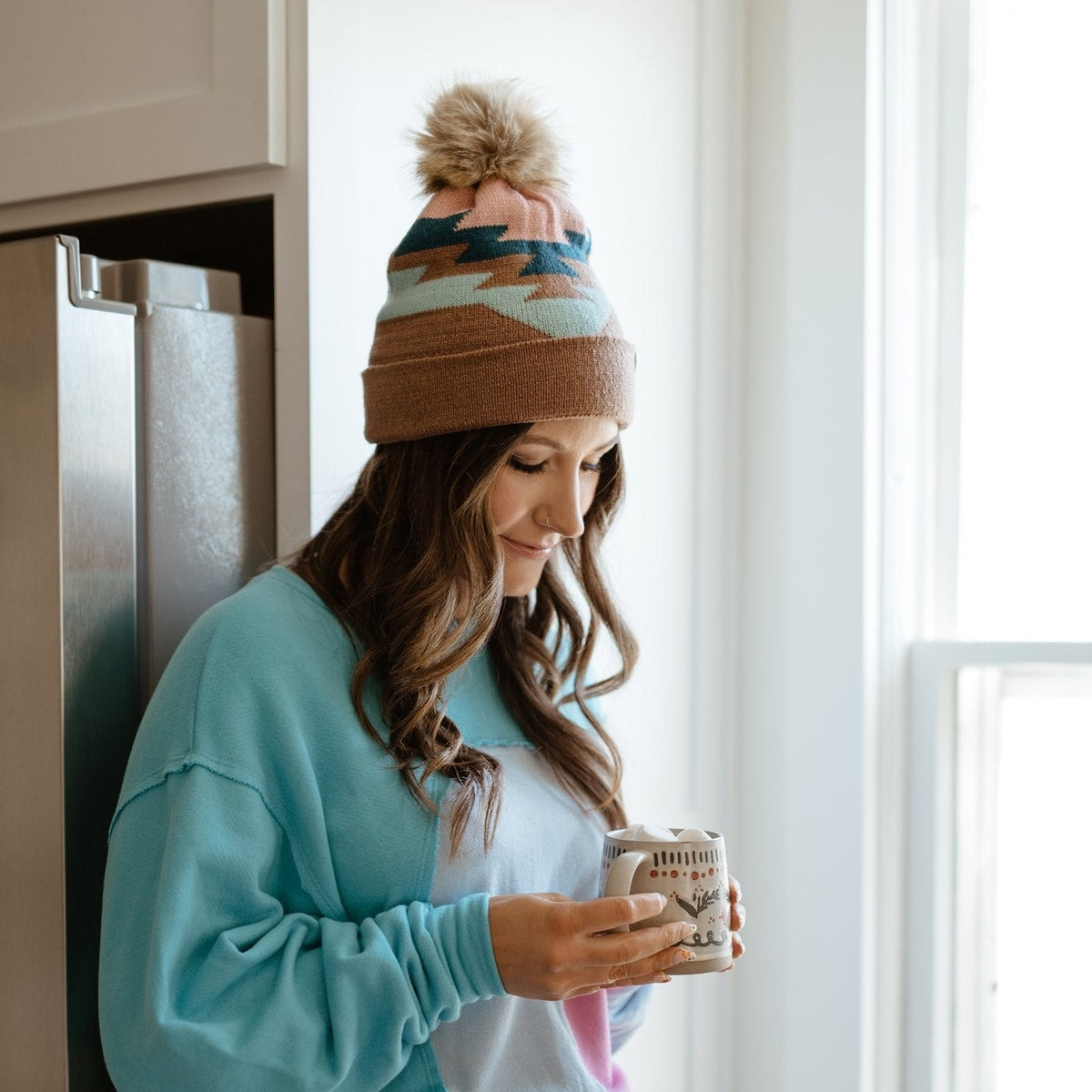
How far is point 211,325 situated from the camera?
3.75 ft

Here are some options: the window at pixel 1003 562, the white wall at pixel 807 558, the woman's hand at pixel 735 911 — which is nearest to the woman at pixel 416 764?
the woman's hand at pixel 735 911

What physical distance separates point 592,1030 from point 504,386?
56cm

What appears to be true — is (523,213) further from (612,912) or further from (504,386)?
(612,912)

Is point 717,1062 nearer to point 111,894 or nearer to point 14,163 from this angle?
point 111,894

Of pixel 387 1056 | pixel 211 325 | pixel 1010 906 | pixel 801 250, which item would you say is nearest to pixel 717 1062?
pixel 1010 906

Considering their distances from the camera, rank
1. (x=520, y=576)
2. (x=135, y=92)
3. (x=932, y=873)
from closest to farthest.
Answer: (x=520, y=576)
(x=135, y=92)
(x=932, y=873)

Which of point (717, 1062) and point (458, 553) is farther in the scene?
point (717, 1062)

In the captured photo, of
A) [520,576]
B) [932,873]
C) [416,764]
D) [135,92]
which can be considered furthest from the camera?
[932,873]

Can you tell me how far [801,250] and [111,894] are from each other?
1.10m

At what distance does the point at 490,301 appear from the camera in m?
0.97

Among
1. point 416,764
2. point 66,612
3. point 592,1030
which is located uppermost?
point 66,612

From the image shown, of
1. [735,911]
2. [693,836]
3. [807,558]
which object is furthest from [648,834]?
[807,558]

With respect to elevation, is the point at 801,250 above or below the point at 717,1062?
above

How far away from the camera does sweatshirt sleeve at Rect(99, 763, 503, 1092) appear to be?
0.87m
